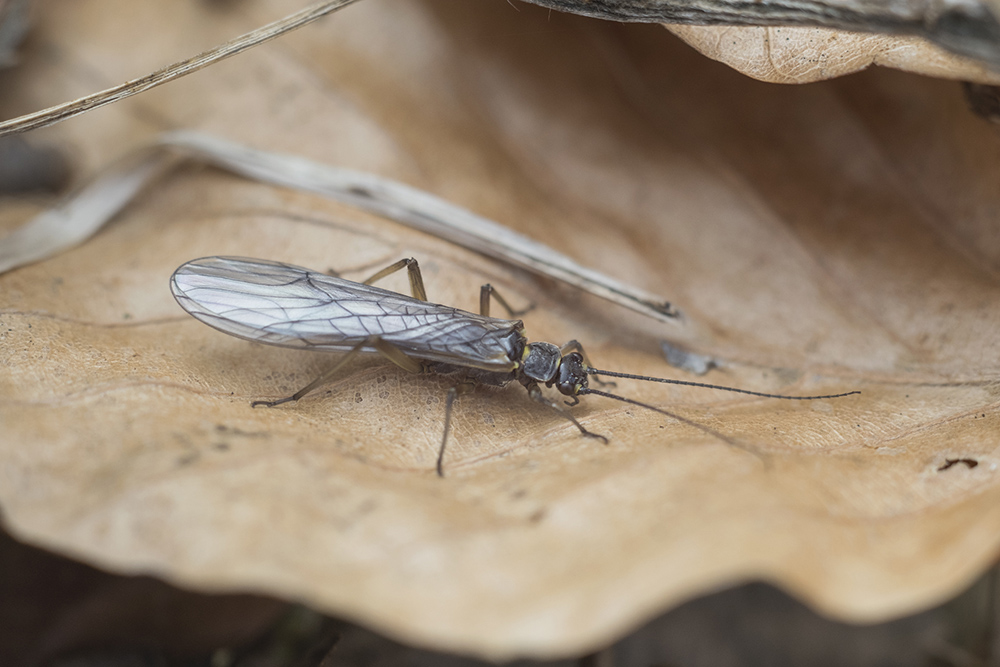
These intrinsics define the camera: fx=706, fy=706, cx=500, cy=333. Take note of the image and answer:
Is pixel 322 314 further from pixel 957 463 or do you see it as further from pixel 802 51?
pixel 957 463

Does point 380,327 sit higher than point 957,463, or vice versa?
point 957,463

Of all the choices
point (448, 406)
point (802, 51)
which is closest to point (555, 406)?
point (448, 406)

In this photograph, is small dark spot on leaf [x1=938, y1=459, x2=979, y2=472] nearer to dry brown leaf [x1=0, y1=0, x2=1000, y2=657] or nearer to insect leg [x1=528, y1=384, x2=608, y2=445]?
dry brown leaf [x1=0, y1=0, x2=1000, y2=657]

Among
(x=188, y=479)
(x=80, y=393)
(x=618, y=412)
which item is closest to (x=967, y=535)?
(x=618, y=412)

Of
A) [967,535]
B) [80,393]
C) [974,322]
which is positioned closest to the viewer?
[967,535]

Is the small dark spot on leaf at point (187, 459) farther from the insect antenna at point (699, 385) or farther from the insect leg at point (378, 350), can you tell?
the insect antenna at point (699, 385)

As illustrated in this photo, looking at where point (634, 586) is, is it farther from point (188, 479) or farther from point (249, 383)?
point (249, 383)
